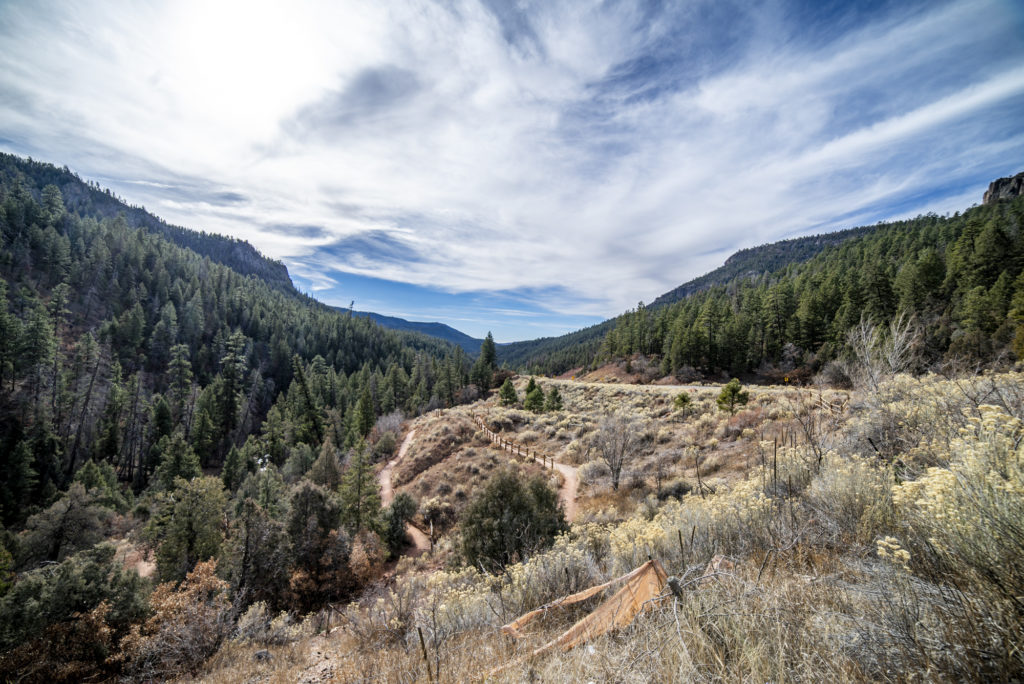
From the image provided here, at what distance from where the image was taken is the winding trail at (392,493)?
17.6 m

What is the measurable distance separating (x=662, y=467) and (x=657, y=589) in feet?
41.8

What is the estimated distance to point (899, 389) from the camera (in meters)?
9.75

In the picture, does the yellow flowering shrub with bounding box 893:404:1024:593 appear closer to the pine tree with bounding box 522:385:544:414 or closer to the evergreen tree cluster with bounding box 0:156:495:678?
the evergreen tree cluster with bounding box 0:156:495:678

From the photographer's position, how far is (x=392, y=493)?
24141 mm

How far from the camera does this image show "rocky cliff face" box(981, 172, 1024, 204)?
109531mm

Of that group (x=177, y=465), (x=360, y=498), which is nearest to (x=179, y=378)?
(x=177, y=465)

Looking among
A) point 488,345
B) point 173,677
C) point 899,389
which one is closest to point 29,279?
point 488,345

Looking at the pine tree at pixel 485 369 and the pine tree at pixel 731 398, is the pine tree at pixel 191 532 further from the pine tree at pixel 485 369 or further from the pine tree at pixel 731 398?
the pine tree at pixel 485 369

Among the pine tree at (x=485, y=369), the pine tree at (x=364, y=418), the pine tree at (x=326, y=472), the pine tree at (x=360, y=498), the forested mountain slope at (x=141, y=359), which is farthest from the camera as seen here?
the pine tree at (x=485, y=369)

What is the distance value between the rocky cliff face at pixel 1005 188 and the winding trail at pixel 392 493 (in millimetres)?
170180

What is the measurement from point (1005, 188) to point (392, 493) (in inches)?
7464

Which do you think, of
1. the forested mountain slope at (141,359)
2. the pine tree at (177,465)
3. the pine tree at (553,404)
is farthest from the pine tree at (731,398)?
the pine tree at (177,465)

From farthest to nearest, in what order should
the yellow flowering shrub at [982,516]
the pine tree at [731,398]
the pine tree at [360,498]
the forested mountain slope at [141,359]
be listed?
1. the forested mountain slope at [141,359]
2. the pine tree at [731,398]
3. the pine tree at [360,498]
4. the yellow flowering shrub at [982,516]

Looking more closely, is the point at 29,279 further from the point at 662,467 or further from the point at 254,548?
the point at 662,467
